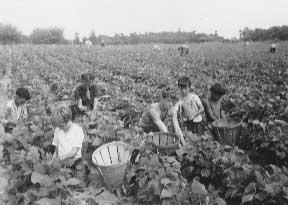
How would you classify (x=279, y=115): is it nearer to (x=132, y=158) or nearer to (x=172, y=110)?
(x=172, y=110)

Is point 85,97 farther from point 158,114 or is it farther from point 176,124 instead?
point 176,124

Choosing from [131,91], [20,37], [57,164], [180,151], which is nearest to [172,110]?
[180,151]

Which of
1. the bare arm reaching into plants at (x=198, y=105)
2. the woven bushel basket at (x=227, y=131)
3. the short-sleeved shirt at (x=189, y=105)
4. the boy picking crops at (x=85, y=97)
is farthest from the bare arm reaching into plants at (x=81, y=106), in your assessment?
the woven bushel basket at (x=227, y=131)

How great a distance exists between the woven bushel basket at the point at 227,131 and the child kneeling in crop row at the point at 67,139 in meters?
2.02

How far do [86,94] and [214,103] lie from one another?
247 cm

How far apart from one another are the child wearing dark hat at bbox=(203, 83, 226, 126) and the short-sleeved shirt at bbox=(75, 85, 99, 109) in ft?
7.61

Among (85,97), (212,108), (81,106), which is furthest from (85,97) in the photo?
(212,108)

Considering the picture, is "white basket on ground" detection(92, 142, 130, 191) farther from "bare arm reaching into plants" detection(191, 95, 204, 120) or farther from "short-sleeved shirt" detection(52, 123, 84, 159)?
"bare arm reaching into plants" detection(191, 95, 204, 120)

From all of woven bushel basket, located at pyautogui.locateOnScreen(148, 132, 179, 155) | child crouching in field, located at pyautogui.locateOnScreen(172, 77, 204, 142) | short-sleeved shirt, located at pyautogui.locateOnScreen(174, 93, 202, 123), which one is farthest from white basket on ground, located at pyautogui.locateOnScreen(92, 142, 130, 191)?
short-sleeved shirt, located at pyautogui.locateOnScreen(174, 93, 202, 123)

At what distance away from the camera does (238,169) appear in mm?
3535

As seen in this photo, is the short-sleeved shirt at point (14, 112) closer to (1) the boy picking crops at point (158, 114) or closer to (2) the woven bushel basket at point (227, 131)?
(1) the boy picking crops at point (158, 114)

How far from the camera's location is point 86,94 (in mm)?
6004

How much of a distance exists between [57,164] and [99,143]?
4.01 ft

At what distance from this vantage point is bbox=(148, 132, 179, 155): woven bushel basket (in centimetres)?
410
